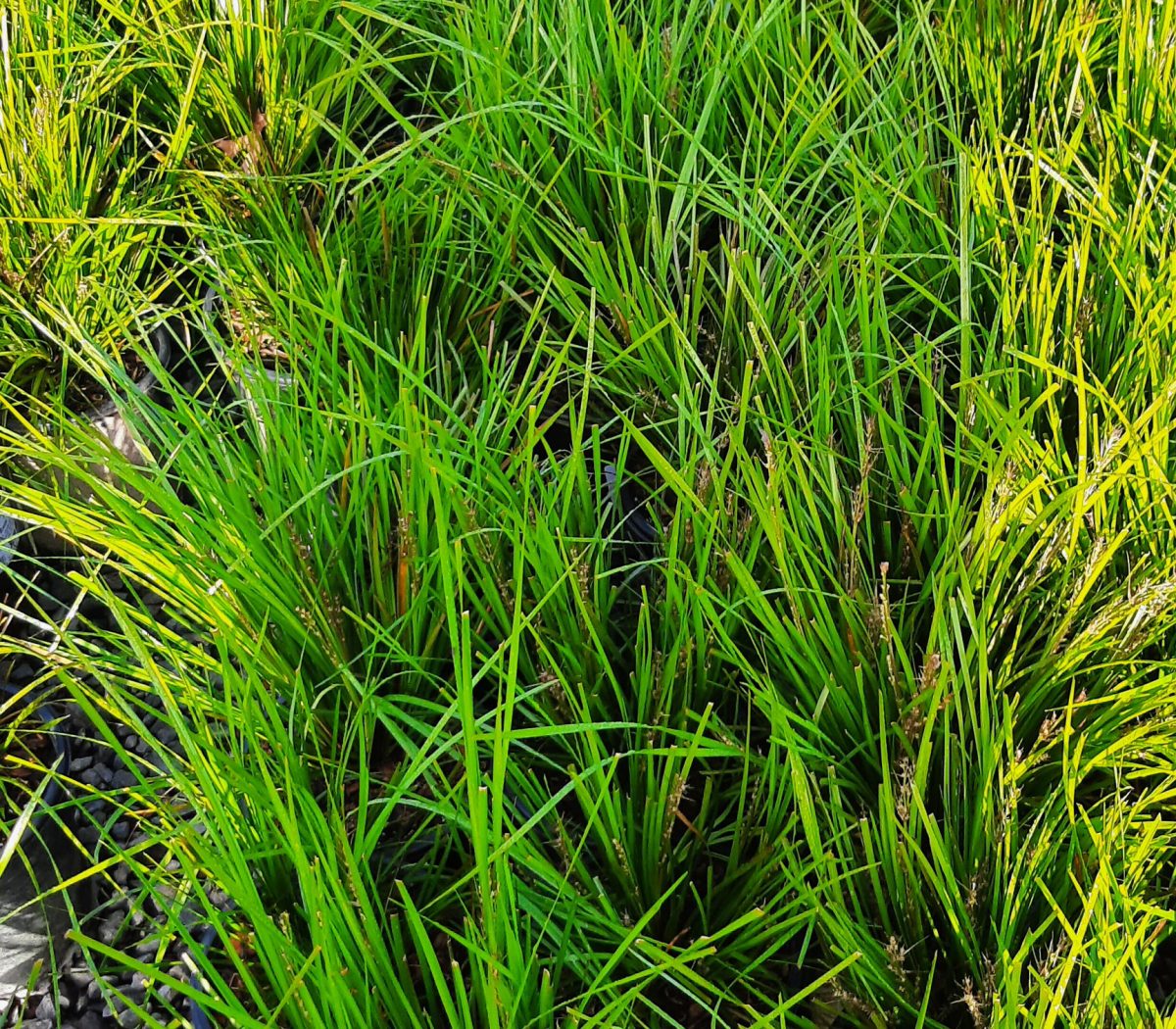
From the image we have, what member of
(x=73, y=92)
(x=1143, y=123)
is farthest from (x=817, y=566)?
(x=73, y=92)

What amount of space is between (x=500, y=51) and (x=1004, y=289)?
2.14ft

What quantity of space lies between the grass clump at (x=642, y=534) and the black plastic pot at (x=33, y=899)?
0.14 metres

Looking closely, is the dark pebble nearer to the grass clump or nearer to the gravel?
the gravel

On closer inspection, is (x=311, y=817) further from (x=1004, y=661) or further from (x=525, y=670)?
(x=1004, y=661)

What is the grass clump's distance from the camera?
2.72 feet

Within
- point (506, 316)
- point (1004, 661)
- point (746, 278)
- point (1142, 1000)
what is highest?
A: point (746, 278)

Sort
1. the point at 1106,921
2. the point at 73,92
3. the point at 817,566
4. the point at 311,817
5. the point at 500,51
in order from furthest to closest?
the point at 73,92
the point at 500,51
the point at 817,566
the point at 311,817
the point at 1106,921

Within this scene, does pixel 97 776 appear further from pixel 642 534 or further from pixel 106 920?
pixel 642 534

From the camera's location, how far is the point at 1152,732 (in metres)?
0.94

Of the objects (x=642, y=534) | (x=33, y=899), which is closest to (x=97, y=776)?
(x=33, y=899)

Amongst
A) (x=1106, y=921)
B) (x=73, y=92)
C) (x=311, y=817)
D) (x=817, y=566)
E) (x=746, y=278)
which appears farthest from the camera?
(x=73, y=92)

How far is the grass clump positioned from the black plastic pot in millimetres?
142

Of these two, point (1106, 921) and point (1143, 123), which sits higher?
point (1143, 123)

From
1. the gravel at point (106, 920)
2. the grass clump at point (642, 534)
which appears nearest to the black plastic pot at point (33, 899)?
the gravel at point (106, 920)
